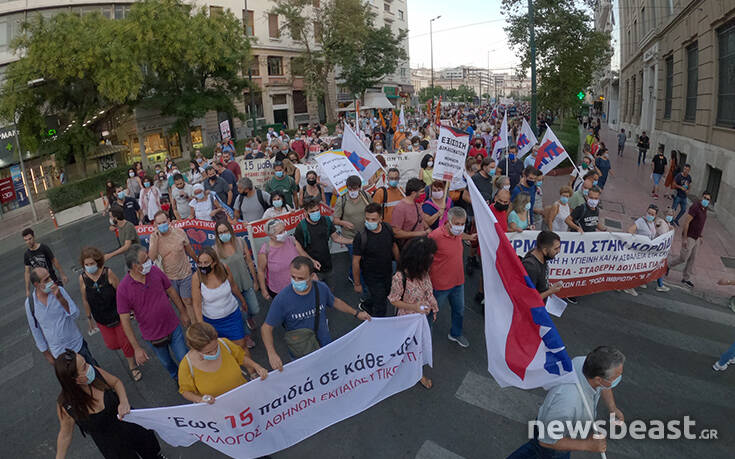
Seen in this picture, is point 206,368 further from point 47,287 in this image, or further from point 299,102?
point 299,102

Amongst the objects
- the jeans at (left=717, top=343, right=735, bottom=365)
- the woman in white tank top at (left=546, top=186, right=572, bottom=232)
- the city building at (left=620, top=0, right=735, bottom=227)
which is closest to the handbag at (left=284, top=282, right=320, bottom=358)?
the jeans at (left=717, top=343, right=735, bottom=365)

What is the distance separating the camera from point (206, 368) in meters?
3.28

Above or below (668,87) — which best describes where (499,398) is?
below

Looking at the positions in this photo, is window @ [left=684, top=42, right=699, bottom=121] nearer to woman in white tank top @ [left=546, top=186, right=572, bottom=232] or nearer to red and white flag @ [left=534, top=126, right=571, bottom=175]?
red and white flag @ [left=534, top=126, right=571, bottom=175]

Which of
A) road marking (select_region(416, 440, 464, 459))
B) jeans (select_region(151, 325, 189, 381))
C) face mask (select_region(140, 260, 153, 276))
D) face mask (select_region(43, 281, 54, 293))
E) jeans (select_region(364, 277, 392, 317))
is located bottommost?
road marking (select_region(416, 440, 464, 459))

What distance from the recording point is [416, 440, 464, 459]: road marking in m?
3.74

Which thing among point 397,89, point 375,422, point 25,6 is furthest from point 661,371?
point 397,89

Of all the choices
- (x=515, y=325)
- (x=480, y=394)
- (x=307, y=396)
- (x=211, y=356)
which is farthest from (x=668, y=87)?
(x=211, y=356)

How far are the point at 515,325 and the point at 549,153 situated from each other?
21.4 feet

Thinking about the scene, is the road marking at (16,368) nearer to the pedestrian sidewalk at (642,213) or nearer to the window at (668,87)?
the pedestrian sidewalk at (642,213)

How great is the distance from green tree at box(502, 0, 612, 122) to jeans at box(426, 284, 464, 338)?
19.1 meters

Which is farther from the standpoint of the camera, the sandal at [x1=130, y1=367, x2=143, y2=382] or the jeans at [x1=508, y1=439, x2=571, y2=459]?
the sandal at [x1=130, y1=367, x2=143, y2=382]

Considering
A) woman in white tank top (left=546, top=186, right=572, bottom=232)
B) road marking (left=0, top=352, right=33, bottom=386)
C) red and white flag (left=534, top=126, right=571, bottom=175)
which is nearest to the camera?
road marking (left=0, top=352, right=33, bottom=386)

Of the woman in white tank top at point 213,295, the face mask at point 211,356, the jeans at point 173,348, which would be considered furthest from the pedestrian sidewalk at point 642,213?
the jeans at point 173,348
